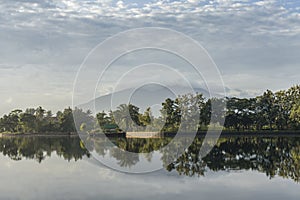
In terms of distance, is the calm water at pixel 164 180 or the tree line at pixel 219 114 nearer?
the calm water at pixel 164 180

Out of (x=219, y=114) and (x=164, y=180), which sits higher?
(x=219, y=114)

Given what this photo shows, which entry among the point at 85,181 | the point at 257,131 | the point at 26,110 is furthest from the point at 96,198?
the point at 26,110

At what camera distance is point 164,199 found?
440 inches

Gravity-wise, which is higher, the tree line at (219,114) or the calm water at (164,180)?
the tree line at (219,114)

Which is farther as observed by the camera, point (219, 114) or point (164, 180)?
point (219, 114)

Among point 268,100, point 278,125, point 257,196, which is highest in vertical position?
point 268,100

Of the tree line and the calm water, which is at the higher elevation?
the tree line

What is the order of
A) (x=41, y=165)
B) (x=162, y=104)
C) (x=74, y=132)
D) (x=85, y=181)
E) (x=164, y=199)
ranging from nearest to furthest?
(x=164, y=199), (x=85, y=181), (x=41, y=165), (x=162, y=104), (x=74, y=132)

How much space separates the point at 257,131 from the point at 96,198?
43.6m

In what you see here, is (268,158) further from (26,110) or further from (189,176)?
(26,110)

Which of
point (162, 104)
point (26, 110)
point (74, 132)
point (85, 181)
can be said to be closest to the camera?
point (85, 181)

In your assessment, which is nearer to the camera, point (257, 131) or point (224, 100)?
point (257, 131)

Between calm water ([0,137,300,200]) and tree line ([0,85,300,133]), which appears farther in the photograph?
tree line ([0,85,300,133])

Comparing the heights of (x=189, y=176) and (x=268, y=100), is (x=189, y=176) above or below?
below
